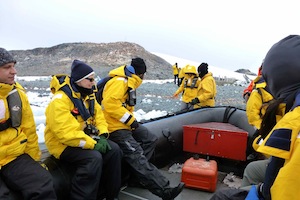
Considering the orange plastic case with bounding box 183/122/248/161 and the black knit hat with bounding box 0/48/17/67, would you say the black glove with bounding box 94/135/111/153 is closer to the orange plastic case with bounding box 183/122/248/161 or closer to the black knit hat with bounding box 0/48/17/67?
the black knit hat with bounding box 0/48/17/67

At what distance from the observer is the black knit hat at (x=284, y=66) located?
104cm

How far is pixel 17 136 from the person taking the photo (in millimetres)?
2041

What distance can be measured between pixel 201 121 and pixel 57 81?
2.61m

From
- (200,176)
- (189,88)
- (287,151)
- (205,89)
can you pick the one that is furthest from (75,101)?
(189,88)

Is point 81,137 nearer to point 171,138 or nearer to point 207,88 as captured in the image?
point 171,138

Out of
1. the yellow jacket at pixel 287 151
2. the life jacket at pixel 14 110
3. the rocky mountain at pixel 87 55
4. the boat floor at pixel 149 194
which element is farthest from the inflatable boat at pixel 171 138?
the rocky mountain at pixel 87 55

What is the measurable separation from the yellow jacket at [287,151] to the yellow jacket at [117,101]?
75.6 inches

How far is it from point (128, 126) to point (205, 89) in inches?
95.1

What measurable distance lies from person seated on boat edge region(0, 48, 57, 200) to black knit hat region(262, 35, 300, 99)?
4.89ft

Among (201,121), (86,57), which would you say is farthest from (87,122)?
(86,57)

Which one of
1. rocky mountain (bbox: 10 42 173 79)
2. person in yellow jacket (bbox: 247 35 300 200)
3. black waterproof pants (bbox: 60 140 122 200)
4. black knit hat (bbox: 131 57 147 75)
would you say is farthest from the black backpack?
rocky mountain (bbox: 10 42 173 79)

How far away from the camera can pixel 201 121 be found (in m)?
4.50

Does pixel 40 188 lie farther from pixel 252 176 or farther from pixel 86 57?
pixel 86 57

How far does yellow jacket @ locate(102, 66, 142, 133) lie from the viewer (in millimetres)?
2785
